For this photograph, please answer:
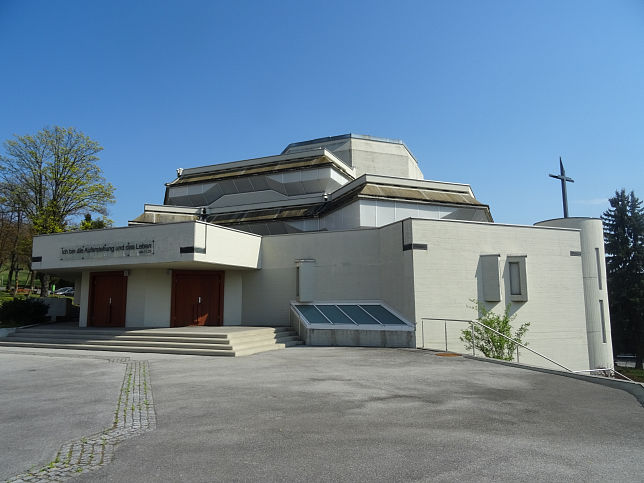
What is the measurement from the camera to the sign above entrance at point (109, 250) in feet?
60.1

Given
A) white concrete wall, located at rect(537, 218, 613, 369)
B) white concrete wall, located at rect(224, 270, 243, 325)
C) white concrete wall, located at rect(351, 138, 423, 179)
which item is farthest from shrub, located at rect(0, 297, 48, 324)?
white concrete wall, located at rect(537, 218, 613, 369)

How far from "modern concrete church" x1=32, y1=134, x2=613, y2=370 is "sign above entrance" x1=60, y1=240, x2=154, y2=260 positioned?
0.05 metres

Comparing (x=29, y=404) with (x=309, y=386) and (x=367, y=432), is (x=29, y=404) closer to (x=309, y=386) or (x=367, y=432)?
(x=309, y=386)

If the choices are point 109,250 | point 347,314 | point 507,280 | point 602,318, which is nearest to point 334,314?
point 347,314

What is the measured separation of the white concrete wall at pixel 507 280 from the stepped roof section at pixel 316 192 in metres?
5.57

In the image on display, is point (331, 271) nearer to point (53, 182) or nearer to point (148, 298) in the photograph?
point (148, 298)

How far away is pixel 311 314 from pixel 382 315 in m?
3.10

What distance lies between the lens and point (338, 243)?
67.9ft

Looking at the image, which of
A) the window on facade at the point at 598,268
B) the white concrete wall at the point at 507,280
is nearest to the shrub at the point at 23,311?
the white concrete wall at the point at 507,280

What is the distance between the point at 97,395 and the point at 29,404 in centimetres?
110

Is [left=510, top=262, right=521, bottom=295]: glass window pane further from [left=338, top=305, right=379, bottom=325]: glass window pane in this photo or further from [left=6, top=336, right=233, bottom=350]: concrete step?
[left=6, top=336, right=233, bottom=350]: concrete step

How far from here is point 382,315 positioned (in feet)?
60.0

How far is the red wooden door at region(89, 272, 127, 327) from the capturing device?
21.0 m

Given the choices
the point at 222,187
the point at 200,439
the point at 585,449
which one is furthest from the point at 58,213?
the point at 585,449
